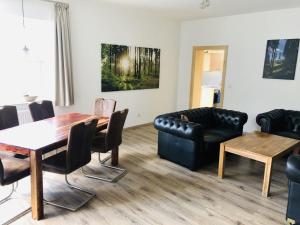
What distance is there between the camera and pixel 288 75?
199 inches

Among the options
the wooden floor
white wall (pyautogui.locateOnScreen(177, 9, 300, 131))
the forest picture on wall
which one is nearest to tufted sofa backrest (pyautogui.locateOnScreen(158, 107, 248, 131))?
the wooden floor

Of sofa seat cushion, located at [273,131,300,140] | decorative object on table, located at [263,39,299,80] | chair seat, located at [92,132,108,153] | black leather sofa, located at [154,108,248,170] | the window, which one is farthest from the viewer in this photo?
decorative object on table, located at [263,39,299,80]

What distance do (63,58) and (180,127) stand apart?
2480mm

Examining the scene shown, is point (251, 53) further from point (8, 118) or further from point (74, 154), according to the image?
point (8, 118)

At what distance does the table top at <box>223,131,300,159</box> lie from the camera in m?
3.24

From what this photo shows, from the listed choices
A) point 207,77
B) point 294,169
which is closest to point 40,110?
point 294,169

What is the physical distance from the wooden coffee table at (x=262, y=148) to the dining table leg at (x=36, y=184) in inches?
94.0

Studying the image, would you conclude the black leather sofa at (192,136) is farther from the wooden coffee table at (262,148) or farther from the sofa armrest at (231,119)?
the wooden coffee table at (262,148)

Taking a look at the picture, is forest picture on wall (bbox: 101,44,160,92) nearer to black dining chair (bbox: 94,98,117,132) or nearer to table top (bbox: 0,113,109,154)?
black dining chair (bbox: 94,98,117,132)

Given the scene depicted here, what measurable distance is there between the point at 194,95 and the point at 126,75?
88.4 inches

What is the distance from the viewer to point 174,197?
3.04 metres

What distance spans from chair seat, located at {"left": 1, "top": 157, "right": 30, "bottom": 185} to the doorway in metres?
4.86

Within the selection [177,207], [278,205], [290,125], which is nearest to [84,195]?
[177,207]

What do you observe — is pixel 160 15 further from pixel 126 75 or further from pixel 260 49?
pixel 260 49
